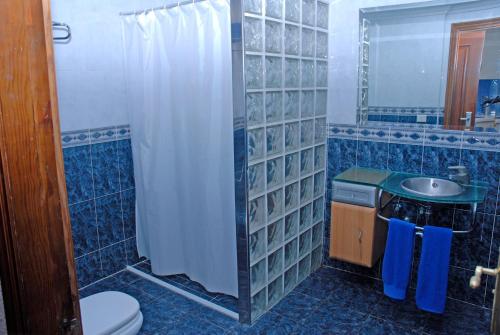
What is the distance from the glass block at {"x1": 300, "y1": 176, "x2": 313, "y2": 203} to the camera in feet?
8.87

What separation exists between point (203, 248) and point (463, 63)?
2008mm

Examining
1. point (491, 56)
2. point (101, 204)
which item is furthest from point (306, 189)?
point (101, 204)

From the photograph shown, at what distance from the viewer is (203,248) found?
262 centimetres

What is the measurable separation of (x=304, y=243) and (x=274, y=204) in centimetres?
57

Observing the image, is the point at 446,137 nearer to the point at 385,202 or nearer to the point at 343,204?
the point at 385,202

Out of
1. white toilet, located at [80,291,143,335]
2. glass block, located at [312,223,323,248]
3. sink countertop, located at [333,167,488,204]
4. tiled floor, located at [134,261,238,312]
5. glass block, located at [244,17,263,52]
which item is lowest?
tiled floor, located at [134,261,238,312]

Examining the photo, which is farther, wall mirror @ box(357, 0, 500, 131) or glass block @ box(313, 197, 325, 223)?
glass block @ box(313, 197, 325, 223)

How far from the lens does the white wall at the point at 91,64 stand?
2.49 meters

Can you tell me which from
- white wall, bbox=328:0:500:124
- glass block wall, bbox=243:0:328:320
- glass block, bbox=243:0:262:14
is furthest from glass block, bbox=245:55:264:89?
white wall, bbox=328:0:500:124

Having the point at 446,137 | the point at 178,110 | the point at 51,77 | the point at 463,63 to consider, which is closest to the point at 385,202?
the point at 446,137

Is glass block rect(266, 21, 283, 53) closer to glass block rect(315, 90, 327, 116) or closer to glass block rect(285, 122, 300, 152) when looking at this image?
glass block rect(285, 122, 300, 152)

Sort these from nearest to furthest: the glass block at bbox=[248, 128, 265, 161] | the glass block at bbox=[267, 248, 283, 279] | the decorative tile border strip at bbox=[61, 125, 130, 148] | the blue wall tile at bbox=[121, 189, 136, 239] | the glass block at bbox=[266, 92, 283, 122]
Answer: the glass block at bbox=[248, 128, 265, 161], the glass block at bbox=[266, 92, 283, 122], the glass block at bbox=[267, 248, 283, 279], the decorative tile border strip at bbox=[61, 125, 130, 148], the blue wall tile at bbox=[121, 189, 136, 239]

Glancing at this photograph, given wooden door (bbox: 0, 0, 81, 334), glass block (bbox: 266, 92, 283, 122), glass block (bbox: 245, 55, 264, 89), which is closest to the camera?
wooden door (bbox: 0, 0, 81, 334)

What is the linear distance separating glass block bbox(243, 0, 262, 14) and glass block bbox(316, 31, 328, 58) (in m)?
0.68
